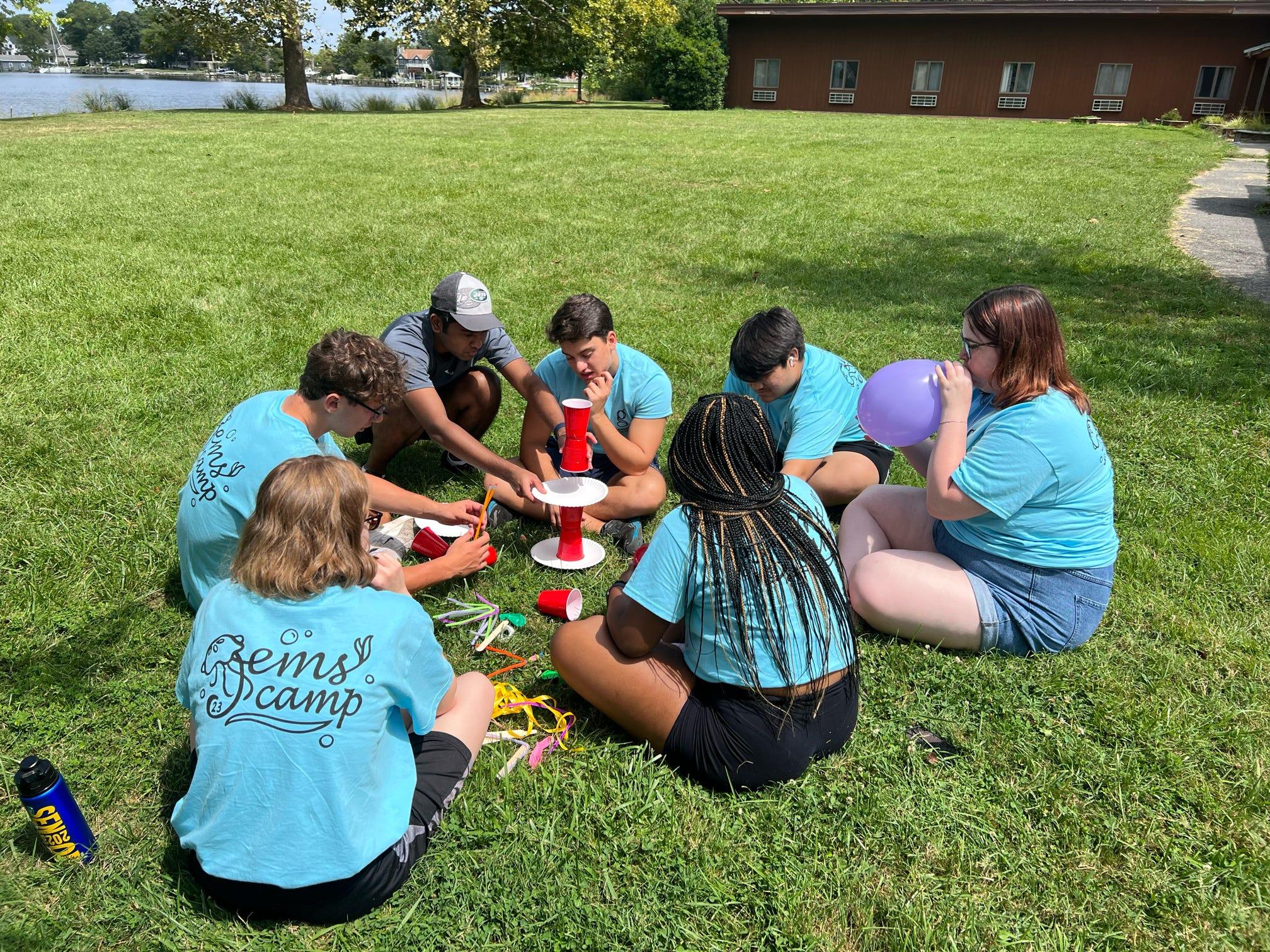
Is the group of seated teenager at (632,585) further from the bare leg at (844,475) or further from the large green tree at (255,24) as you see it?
the large green tree at (255,24)

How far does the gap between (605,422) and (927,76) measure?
3559 centimetres

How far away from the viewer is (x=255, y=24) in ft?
92.6

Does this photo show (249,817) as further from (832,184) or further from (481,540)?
(832,184)

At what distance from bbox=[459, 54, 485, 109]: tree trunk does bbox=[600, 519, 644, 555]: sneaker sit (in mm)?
30526

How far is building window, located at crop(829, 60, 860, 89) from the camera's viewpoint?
1334 inches

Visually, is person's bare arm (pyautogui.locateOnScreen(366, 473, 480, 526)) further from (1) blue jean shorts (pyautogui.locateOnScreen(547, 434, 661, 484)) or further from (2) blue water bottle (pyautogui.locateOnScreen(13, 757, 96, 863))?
(2) blue water bottle (pyautogui.locateOnScreen(13, 757, 96, 863))

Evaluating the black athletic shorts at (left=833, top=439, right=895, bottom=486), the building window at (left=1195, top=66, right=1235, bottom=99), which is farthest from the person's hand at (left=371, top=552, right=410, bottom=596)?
the building window at (left=1195, top=66, right=1235, bottom=99)

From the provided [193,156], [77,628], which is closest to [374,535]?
[77,628]

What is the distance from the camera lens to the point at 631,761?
262 cm

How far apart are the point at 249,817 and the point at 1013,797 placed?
219 cm

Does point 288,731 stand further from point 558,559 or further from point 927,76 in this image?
point 927,76

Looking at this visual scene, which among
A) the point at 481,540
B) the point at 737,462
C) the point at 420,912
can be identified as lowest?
the point at 420,912

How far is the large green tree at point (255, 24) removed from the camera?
90.0 feet

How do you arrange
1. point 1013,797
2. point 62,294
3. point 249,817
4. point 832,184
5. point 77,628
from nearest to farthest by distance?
1. point 249,817
2. point 1013,797
3. point 77,628
4. point 62,294
5. point 832,184
